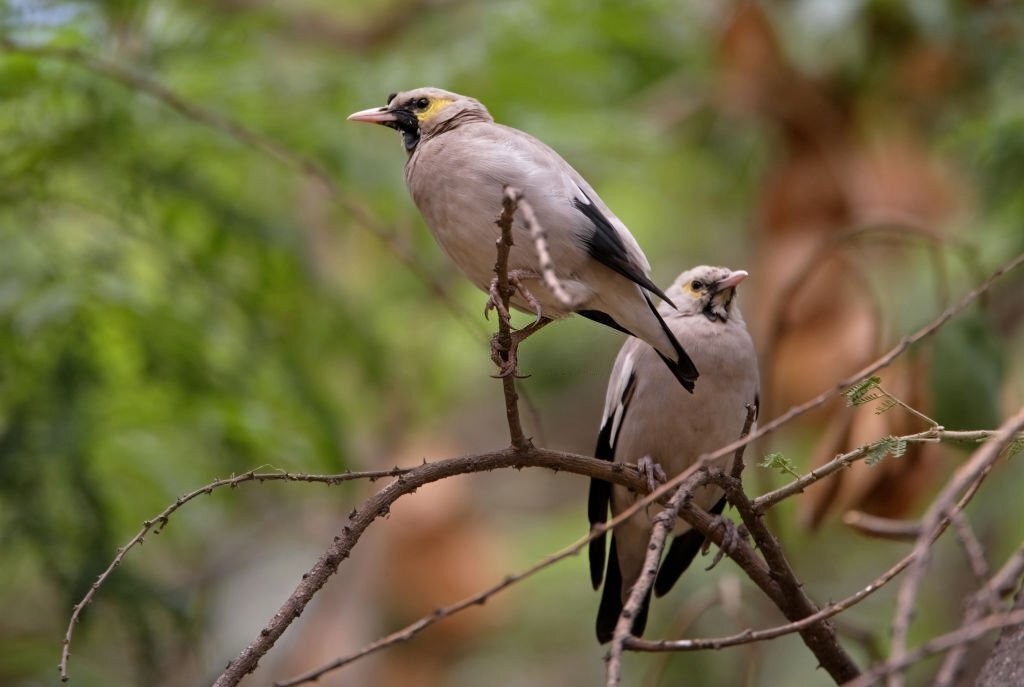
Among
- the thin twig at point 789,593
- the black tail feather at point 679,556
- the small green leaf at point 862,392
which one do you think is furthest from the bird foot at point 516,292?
the black tail feather at point 679,556

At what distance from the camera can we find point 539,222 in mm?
3055

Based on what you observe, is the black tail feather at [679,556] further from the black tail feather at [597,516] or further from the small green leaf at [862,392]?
the small green leaf at [862,392]

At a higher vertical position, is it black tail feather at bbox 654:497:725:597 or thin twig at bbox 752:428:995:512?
black tail feather at bbox 654:497:725:597

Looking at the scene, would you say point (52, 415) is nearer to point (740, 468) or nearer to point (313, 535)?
point (740, 468)

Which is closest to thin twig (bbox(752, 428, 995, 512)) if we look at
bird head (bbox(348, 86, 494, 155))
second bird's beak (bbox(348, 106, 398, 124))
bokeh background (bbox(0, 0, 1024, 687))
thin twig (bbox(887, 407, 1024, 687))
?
thin twig (bbox(887, 407, 1024, 687))

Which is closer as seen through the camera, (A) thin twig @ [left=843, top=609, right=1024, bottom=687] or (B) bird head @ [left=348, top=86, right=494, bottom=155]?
(A) thin twig @ [left=843, top=609, right=1024, bottom=687]

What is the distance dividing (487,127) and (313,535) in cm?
496

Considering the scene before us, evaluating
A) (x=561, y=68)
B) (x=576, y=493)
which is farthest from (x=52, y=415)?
(x=576, y=493)

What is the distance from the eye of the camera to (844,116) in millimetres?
6293

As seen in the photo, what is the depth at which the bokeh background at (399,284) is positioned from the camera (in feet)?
13.3

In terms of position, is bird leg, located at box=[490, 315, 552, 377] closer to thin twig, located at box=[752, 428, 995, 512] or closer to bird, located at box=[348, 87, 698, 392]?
bird, located at box=[348, 87, 698, 392]

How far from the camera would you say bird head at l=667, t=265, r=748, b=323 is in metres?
4.08

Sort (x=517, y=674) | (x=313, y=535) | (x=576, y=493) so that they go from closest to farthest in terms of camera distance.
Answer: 1. (x=313, y=535)
2. (x=517, y=674)
3. (x=576, y=493)

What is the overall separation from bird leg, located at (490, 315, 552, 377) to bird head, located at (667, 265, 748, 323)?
1001 mm
